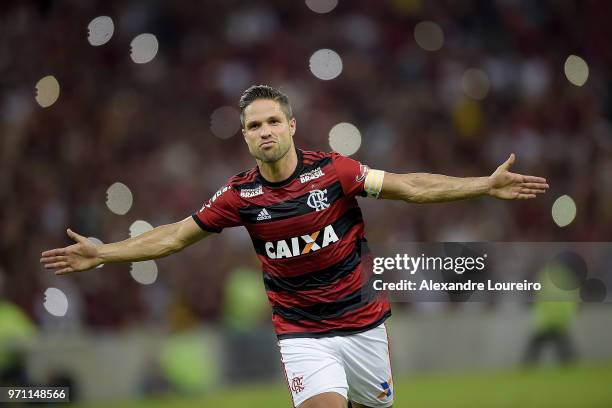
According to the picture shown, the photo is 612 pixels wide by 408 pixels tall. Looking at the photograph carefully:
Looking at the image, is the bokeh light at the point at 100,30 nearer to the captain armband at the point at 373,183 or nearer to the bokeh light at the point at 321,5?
the bokeh light at the point at 321,5

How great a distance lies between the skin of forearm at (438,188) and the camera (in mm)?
5379

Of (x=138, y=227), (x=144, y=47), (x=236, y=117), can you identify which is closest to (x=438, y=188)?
(x=138, y=227)

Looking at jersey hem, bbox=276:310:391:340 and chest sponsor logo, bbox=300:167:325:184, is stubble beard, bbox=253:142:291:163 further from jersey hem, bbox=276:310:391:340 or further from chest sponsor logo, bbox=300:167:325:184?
jersey hem, bbox=276:310:391:340

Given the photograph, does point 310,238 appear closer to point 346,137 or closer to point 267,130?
point 267,130

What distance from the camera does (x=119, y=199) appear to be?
12.4m

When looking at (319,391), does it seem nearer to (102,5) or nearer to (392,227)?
(392,227)

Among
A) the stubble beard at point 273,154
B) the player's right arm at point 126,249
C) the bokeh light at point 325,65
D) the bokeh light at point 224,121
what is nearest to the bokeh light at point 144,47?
the bokeh light at point 224,121

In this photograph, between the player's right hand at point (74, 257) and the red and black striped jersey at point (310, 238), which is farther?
the player's right hand at point (74, 257)

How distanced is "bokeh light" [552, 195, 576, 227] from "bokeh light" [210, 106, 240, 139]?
4.67 meters

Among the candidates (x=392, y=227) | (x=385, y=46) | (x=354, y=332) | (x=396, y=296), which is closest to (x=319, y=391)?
(x=354, y=332)

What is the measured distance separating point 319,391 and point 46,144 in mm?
8336

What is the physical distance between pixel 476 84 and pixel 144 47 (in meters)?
5.04

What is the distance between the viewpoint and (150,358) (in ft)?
33.8

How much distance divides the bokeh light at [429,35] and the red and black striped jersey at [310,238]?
929cm
